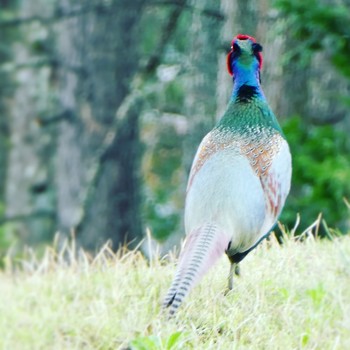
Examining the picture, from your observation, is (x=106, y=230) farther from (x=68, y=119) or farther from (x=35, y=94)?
(x=35, y=94)

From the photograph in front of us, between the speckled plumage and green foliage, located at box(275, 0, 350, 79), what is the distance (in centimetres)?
255

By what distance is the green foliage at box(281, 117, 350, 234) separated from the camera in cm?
856

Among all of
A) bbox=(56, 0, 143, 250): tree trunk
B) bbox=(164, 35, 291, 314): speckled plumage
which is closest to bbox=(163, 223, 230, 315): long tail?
bbox=(164, 35, 291, 314): speckled plumage

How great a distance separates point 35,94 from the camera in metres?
17.3

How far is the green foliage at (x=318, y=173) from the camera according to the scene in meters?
8.56

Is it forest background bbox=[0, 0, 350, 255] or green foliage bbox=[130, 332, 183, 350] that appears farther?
forest background bbox=[0, 0, 350, 255]

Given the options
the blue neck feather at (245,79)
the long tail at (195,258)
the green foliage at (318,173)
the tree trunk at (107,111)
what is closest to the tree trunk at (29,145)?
the tree trunk at (107,111)

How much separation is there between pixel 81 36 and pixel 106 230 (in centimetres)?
207

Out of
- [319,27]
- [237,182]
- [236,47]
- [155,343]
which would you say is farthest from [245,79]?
[319,27]

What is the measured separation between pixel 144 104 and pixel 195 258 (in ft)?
23.8

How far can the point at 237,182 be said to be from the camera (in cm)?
552

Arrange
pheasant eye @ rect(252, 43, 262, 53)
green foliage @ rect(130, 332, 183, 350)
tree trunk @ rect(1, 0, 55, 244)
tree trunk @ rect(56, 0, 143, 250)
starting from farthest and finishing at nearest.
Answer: tree trunk @ rect(1, 0, 55, 244) < tree trunk @ rect(56, 0, 143, 250) < pheasant eye @ rect(252, 43, 262, 53) < green foliage @ rect(130, 332, 183, 350)

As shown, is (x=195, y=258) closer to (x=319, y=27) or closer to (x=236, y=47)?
(x=236, y=47)

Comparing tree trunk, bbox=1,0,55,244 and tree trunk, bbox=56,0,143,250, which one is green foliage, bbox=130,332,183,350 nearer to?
tree trunk, bbox=56,0,143,250
